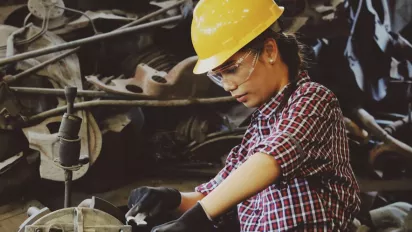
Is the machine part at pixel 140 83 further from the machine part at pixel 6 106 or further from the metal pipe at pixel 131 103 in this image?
the machine part at pixel 6 106

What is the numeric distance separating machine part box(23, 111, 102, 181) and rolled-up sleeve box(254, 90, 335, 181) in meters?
1.54

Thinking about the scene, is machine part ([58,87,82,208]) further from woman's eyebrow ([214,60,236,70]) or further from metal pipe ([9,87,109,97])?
metal pipe ([9,87,109,97])

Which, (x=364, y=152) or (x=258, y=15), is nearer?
(x=258, y=15)

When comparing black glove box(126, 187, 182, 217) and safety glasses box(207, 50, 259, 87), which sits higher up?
safety glasses box(207, 50, 259, 87)

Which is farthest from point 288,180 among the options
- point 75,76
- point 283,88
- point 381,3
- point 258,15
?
point 381,3

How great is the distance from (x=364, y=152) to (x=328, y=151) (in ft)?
6.98

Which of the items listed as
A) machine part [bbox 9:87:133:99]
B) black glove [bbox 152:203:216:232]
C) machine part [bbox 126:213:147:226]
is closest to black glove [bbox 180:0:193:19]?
machine part [bbox 9:87:133:99]

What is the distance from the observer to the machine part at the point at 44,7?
2.75 metres

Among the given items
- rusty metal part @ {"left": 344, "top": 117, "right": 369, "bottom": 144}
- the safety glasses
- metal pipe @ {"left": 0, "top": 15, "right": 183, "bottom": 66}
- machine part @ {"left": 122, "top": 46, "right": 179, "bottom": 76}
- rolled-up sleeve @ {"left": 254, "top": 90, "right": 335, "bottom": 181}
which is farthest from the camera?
rusty metal part @ {"left": 344, "top": 117, "right": 369, "bottom": 144}

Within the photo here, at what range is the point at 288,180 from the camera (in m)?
1.27

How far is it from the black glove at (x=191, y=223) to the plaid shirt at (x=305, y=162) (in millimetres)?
202

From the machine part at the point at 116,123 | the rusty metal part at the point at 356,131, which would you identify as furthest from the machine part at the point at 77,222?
the rusty metal part at the point at 356,131

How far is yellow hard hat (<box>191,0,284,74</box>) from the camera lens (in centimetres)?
139

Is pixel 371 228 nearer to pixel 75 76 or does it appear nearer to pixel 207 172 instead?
pixel 207 172
